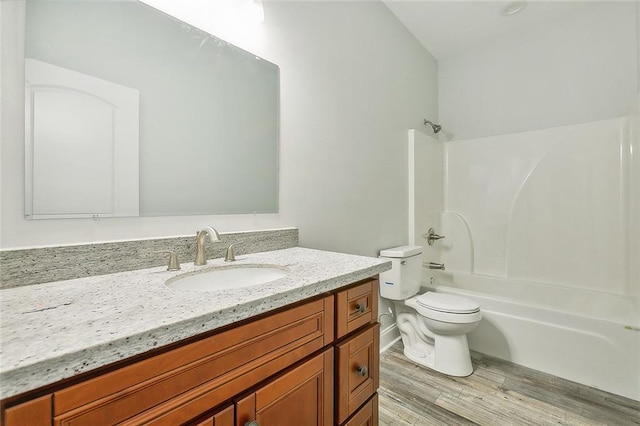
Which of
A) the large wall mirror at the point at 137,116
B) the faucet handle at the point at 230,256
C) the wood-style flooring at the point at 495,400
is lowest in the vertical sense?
the wood-style flooring at the point at 495,400

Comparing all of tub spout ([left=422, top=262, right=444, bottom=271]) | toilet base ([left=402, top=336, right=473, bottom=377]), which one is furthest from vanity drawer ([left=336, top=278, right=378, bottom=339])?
tub spout ([left=422, top=262, right=444, bottom=271])

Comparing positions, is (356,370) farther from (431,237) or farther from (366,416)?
(431,237)

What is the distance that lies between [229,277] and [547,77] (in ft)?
9.82

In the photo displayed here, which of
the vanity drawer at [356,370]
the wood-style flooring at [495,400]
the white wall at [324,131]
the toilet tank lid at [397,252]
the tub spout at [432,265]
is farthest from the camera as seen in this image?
the tub spout at [432,265]

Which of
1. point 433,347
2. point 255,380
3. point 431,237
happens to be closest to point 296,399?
point 255,380

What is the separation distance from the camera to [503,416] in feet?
4.77

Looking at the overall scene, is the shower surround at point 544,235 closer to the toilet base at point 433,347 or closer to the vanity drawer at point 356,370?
the toilet base at point 433,347

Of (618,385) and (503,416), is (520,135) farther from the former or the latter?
(503,416)

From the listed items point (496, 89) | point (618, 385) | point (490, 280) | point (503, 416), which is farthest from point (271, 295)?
point (496, 89)

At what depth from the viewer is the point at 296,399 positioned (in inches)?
28.6

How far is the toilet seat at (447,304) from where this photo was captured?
177 cm

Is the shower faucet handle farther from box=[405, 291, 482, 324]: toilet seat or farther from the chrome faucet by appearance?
the chrome faucet

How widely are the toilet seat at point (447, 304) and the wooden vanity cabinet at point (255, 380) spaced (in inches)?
37.7

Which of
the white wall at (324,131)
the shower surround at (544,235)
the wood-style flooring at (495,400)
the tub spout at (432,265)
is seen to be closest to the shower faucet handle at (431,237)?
the shower surround at (544,235)
